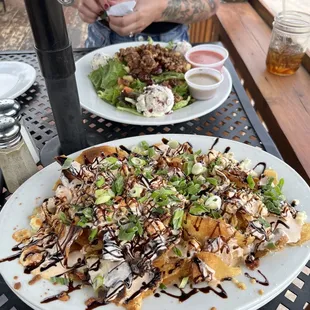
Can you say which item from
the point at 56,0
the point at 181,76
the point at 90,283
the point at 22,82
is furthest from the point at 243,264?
the point at 22,82

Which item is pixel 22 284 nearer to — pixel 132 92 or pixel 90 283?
pixel 90 283

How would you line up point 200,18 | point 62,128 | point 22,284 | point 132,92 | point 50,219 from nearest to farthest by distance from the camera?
point 22,284, point 50,219, point 62,128, point 132,92, point 200,18

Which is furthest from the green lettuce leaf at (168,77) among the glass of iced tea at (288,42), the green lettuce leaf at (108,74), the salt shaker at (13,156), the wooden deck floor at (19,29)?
the wooden deck floor at (19,29)

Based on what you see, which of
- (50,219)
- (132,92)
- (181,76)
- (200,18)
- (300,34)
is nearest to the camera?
(50,219)

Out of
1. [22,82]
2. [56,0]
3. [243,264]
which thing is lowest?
[243,264]

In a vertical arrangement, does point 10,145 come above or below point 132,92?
above

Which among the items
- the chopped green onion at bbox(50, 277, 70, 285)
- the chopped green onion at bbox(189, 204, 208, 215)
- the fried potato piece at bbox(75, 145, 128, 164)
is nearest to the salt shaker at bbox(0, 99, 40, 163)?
the fried potato piece at bbox(75, 145, 128, 164)

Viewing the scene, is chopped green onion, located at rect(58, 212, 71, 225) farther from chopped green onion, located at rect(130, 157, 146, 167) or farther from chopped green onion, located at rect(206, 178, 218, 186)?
chopped green onion, located at rect(206, 178, 218, 186)
